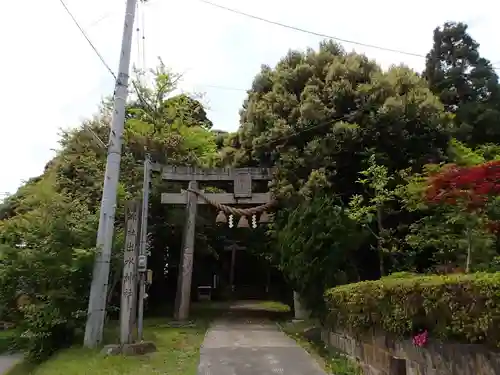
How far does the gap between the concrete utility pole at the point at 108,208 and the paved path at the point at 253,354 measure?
2.80 m

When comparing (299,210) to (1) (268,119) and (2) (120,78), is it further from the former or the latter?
(2) (120,78)

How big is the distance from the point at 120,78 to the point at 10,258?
5.59 m

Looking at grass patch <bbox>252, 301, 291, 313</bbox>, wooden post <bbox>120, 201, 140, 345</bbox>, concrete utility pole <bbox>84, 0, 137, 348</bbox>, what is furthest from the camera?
grass patch <bbox>252, 301, 291, 313</bbox>

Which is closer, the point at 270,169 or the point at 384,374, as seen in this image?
the point at 384,374

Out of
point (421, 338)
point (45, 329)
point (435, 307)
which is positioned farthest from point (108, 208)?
point (435, 307)

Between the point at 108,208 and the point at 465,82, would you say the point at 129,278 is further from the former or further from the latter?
the point at 465,82

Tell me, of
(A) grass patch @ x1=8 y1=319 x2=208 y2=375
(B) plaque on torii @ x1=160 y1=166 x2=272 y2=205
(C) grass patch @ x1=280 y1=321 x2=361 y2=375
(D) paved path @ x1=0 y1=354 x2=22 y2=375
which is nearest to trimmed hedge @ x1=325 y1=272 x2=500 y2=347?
(C) grass patch @ x1=280 y1=321 x2=361 y2=375

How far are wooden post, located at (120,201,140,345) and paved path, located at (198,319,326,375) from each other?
1.88 metres

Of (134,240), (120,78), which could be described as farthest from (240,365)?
(120,78)

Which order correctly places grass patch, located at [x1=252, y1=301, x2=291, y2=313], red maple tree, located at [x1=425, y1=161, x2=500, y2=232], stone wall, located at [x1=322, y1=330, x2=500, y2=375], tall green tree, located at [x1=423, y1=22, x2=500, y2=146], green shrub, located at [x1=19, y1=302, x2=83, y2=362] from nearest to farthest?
stone wall, located at [x1=322, y1=330, x2=500, y2=375], red maple tree, located at [x1=425, y1=161, x2=500, y2=232], green shrub, located at [x1=19, y1=302, x2=83, y2=362], tall green tree, located at [x1=423, y1=22, x2=500, y2=146], grass patch, located at [x1=252, y1=301, x2=291, y2=313]

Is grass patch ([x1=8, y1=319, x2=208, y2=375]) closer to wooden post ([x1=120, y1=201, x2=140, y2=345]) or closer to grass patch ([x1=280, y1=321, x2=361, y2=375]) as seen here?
wooden post ([x1=120, y1=201, x2=140, y2=345])

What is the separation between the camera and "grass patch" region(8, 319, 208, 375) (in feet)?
30.2

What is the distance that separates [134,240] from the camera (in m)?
12.1

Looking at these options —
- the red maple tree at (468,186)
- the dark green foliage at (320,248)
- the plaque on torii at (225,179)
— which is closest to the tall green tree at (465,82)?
the plaque on torii at (225,179)
